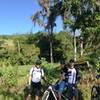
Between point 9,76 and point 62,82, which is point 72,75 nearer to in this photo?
point 62,82

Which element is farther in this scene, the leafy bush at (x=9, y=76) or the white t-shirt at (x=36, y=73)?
the leafy bush at (x=9, y=76)

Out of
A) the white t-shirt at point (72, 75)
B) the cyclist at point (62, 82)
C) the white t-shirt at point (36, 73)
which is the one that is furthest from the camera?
the white t-shirt at point (36, 73)

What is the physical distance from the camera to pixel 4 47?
174 ft

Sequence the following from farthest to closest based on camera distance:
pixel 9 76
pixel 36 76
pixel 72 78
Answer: pixel 9 76
pixel 36 76
pixel 72 78

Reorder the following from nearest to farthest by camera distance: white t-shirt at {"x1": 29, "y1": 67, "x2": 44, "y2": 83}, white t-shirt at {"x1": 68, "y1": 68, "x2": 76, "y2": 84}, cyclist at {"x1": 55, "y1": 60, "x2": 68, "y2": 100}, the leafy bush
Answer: cyclist at {"x1": 55, "y1": 60, "x2": 68, "y2": 100} < white t-shirt at {"x1": 68, "y1": 68, "x2": 76, "y2": 84} < white t-shirt at {"x1": 29, "y1": 67, "x2": 44, "y2": 83} < the leafy bush

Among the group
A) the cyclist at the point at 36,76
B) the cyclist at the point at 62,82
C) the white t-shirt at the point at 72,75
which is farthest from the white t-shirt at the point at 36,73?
the white t-shirt at the point at 72,75

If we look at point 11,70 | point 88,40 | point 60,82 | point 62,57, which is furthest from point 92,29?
point 60,82

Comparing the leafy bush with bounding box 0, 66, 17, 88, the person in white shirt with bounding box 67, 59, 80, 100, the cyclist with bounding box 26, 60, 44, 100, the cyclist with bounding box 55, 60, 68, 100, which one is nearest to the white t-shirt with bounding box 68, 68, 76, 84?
the person in white shirt with bounding box 67, 59, 80, 100

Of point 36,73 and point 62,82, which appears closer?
point 62,82

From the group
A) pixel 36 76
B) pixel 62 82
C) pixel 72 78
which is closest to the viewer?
pixel 62 82

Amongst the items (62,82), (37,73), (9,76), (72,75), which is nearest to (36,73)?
(37,73)

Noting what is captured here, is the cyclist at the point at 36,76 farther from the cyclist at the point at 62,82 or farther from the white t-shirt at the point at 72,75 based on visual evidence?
the white t-shirt at the point at 72,75

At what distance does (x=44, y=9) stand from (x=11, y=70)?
116 feet

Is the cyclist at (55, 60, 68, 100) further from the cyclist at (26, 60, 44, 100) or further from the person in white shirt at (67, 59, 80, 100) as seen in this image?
the cyclist at (26, 60, 44, 100)
